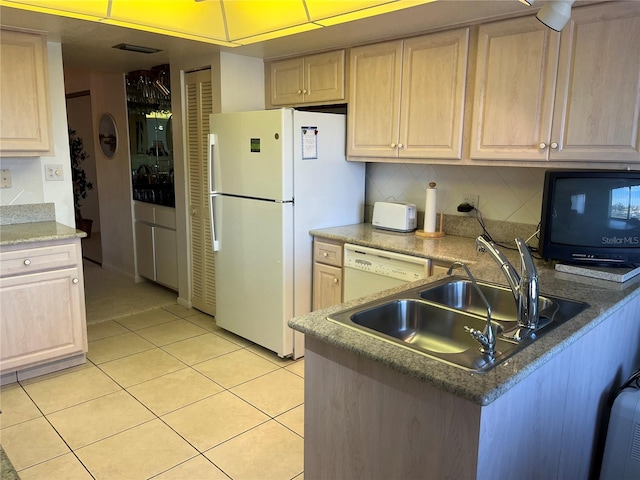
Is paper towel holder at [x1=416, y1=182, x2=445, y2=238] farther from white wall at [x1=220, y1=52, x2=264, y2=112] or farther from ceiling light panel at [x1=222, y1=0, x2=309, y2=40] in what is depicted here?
white wall at [x1=220, y1=52, x2=264, y2=112]

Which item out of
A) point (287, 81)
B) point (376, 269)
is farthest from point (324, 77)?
point (376, 269)

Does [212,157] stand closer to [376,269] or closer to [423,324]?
[376,269]

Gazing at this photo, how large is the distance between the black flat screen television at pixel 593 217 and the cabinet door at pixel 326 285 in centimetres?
136

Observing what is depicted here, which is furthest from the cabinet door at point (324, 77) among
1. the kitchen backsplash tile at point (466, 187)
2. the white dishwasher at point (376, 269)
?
the white dishwasher at point (376, 269)

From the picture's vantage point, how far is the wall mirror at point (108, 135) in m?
4.91

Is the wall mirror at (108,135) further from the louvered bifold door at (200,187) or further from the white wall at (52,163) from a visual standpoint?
the white wall at (52,163)

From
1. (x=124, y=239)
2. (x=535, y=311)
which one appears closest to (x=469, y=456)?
(x=535, y=311)

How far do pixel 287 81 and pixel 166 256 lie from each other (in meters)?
2.03

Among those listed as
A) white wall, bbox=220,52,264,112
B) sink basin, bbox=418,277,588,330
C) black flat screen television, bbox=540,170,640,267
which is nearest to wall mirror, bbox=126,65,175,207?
white wall, bbox=220,52,264,112

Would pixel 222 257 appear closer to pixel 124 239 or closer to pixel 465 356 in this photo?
pixel 124 239

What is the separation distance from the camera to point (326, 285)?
326 cm

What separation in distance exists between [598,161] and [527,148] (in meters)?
0.33

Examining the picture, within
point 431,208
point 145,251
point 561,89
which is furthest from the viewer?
point 145,251

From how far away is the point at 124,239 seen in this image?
16.8ft
